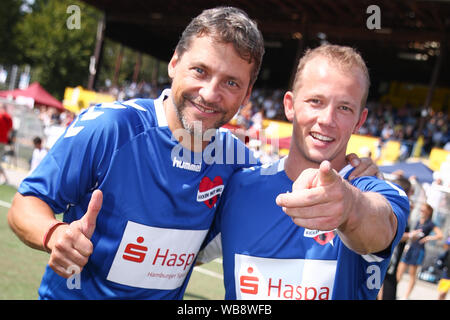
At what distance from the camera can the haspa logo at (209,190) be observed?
235 cm

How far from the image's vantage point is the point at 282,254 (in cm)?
216

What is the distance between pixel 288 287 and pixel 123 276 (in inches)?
30.4

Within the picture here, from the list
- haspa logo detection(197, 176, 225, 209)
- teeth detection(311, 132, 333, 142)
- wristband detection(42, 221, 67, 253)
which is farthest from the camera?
haspa logo detection(197, 176, 225, 209)

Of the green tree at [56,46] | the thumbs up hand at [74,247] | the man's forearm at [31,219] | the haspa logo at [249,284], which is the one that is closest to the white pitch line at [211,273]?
the haspa logo at [249,284]

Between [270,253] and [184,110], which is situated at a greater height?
[184,110]

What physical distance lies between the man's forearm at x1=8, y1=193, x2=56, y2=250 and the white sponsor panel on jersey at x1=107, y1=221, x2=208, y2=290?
0.41m

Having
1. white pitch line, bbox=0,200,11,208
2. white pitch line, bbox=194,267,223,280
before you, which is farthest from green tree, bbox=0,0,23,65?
white pitch line, bbox=194,267,223,280

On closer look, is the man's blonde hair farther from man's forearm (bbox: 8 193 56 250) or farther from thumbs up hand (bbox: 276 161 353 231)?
man's forearm (bbox: 8 193 56 250)

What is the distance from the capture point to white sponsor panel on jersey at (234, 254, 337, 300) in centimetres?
209

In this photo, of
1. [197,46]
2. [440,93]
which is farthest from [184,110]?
[440,93]

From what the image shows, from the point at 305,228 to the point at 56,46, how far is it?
40.5 meters

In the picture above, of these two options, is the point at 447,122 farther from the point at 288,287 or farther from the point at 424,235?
the point at 288,287

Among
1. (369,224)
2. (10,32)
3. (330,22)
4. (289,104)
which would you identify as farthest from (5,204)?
(10,32)

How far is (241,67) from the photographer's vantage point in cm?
224
